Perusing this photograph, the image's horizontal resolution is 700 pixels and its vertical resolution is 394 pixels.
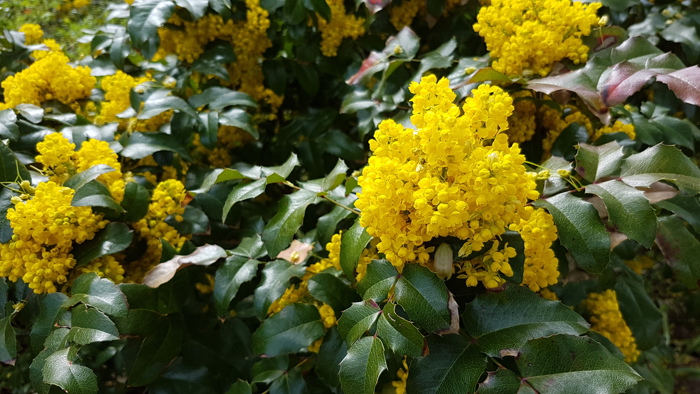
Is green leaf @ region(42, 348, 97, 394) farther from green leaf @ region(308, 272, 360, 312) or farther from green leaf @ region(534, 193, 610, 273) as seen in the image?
green leaf @ region(534, 193, 610, 273)

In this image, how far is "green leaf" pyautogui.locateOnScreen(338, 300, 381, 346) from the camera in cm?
89

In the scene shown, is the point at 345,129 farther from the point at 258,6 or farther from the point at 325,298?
the point at 325,298

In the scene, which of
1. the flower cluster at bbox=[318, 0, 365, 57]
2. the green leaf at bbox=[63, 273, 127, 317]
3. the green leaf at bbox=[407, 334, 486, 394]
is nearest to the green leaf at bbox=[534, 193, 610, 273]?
the green leaf at bbox=[407, 334, 486, 394]

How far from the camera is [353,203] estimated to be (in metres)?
1.24

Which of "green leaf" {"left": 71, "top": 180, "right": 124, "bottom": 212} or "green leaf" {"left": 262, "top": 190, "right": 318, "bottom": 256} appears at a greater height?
"green leaf" {"left": 71, "top": 180, "right": 124, "bottom": 212}

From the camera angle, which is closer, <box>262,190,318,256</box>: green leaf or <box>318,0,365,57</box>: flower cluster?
<box>262,190,318,256</box>: green leaf

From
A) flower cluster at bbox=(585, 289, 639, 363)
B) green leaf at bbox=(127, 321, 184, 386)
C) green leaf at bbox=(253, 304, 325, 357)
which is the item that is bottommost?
flower cluster at bbox=(585, 289, 639, 363)

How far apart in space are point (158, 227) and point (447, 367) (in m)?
0.83

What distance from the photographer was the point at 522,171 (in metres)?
0.84

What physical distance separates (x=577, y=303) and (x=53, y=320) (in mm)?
1371

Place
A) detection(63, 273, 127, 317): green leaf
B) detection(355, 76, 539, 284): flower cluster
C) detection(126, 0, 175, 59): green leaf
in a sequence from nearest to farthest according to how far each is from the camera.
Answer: detection(355, 76, 539, 284): flower cluster → detection(63, 273, 127, 317): green leaf → detection(126, 0, 175, 59): green leaf

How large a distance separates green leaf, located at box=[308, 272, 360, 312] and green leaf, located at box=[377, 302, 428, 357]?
0.24 m

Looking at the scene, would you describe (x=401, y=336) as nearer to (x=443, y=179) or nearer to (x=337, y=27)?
(x=443, y=179)

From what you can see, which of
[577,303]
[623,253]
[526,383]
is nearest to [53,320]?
[526,383]
